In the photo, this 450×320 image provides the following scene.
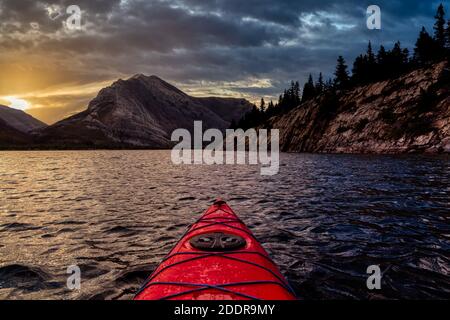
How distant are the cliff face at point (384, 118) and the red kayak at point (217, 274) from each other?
5299 centimetres

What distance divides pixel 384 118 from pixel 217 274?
6693 centimetres

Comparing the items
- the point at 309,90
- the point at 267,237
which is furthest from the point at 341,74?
the point at 267,237

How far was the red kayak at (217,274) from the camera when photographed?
14.4 ft

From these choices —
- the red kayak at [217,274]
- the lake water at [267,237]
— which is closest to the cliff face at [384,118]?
the lake water at [267,237]

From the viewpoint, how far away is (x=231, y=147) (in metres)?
124

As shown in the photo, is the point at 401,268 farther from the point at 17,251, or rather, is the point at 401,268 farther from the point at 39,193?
the point at 39,193

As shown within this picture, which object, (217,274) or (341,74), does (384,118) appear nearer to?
(341,74)

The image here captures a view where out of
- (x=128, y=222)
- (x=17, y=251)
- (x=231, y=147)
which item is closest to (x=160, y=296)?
(x=17, y=251)

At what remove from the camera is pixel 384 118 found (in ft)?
204

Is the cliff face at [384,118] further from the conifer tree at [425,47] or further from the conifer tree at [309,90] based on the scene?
the conifer tree at [309,90]

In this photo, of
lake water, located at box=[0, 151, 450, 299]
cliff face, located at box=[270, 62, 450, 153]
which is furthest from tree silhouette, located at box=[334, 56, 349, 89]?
lake water, located at box=[0, 151, 450, 299]

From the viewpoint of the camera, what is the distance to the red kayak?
4391 mm

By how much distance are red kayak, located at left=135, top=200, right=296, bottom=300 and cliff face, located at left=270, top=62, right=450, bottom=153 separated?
5299 cm

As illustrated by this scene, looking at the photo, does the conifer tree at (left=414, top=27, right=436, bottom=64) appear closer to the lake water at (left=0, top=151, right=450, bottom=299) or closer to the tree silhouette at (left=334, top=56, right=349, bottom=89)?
the tree silhouette at (left=334, top=56, right=349, bottom=89)
